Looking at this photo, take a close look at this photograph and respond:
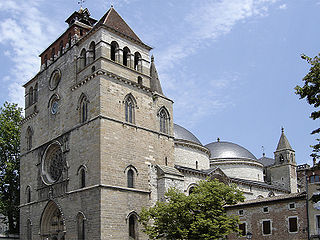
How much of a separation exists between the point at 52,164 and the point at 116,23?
1354 centimetres

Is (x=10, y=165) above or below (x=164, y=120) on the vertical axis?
below

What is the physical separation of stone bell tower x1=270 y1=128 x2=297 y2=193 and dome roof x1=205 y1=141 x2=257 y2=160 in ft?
11.9

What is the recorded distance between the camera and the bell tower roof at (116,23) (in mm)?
34406

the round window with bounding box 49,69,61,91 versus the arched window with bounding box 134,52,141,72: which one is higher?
the arched window with bounding box 134,52,141,72

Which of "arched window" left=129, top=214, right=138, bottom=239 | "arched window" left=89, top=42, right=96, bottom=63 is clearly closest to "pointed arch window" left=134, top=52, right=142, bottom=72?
"arched window" left=89, top=42, right=96, bottom=63

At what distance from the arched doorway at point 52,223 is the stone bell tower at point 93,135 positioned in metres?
0.08

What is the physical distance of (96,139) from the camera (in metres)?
30.2

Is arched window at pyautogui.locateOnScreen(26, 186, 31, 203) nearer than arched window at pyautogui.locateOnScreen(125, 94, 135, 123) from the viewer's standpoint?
No

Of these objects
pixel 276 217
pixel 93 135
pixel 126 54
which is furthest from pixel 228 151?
pixel 93 135

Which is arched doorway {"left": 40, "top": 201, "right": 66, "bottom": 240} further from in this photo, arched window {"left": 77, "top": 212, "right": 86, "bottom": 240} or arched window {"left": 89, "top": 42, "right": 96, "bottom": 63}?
arched window {"left": 89, "top": 42, "right": 96, "bottom": 63}

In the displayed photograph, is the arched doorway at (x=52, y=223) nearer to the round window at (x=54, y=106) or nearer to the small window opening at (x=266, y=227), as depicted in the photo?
the round window at (x=54, y=106)

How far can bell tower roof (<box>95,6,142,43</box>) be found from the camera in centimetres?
3441

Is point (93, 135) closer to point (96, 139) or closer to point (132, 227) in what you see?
Answer: point (96, 139)

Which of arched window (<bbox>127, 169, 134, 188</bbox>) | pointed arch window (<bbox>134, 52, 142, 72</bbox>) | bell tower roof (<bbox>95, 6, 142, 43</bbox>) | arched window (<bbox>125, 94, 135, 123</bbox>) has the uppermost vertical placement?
bell tower roof (<bbox>95, 6, 142, 43</bbox>)
